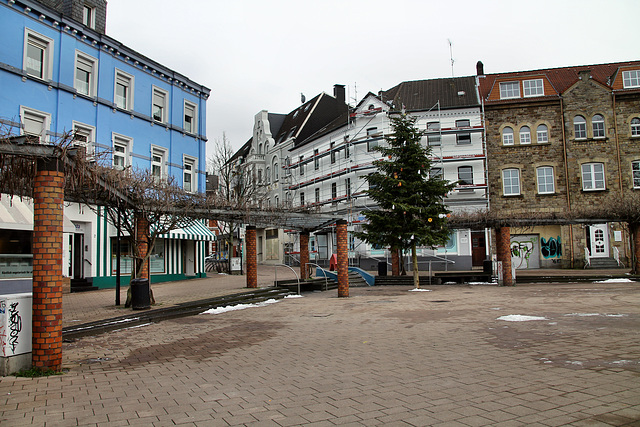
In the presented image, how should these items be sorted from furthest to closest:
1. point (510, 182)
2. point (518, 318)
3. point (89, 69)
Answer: point (510, 182) → point (89, 69) → point (518, 318)

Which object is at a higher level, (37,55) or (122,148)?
(37,55)

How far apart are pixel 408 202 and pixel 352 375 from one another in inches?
602

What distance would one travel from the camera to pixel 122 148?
22000mm

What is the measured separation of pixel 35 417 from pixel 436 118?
34.8m

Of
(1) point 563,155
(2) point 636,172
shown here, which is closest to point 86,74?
(1) point 563,155

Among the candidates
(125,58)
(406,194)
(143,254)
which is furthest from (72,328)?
(125,58)

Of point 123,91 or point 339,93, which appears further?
point 339,93

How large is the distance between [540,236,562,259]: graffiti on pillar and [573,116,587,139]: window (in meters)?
7.56

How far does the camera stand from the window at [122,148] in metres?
21.6

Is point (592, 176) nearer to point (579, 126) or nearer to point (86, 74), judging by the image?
point (579, 126)

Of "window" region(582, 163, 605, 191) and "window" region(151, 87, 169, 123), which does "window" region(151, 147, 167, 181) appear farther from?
"window" region(582, 163, 605, 191)

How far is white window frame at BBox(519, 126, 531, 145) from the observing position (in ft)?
112

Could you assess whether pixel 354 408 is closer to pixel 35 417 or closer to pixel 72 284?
pixel 35 417

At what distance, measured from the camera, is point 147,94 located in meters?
23.5
